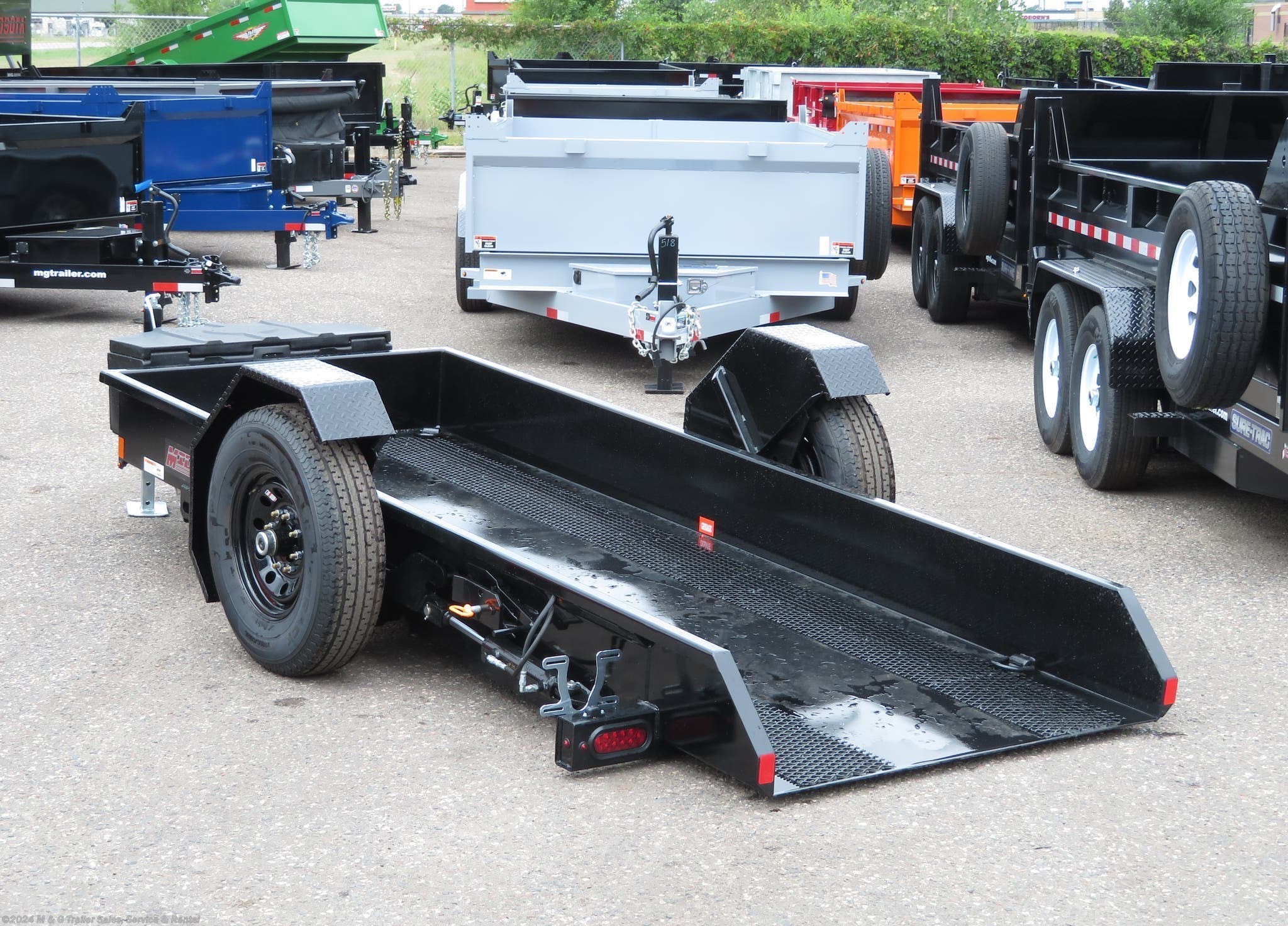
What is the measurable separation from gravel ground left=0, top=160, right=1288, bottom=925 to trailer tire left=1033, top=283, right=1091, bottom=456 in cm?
141

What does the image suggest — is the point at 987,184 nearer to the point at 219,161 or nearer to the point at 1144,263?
the point at 1144,263

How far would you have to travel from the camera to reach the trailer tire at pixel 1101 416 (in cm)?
659

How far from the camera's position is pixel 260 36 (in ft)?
67.6

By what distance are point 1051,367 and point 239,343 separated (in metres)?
3.97

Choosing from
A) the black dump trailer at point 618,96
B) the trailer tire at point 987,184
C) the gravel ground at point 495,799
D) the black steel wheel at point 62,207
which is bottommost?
the gravel ground at point 495,799

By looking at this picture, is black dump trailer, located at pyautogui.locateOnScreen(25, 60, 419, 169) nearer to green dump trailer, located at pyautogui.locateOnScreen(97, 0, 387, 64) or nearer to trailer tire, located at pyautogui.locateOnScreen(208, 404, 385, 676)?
green dump trailer, located at pyautogui.locateOnScreen(97, 0, 387, 64)

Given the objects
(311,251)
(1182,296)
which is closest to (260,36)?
(311,251)

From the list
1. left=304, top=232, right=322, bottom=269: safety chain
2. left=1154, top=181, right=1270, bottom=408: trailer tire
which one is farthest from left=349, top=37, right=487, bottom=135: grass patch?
left=1154, top=181, right=1270, bottom=408: trailer tire

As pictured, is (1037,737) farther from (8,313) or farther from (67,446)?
(8,313)

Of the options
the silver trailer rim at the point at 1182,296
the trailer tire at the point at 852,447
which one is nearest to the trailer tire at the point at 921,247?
the silver trailer rim at the point at 1182,296

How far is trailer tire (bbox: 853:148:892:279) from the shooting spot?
34.1 ft

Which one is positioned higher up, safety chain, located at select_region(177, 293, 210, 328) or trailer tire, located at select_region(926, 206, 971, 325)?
trailer tire, located at select_region(926, 206, 971, 325)

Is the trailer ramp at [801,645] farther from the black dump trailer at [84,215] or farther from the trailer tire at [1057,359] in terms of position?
the black dump trailer at [84,215]

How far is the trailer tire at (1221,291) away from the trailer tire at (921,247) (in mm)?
5998
